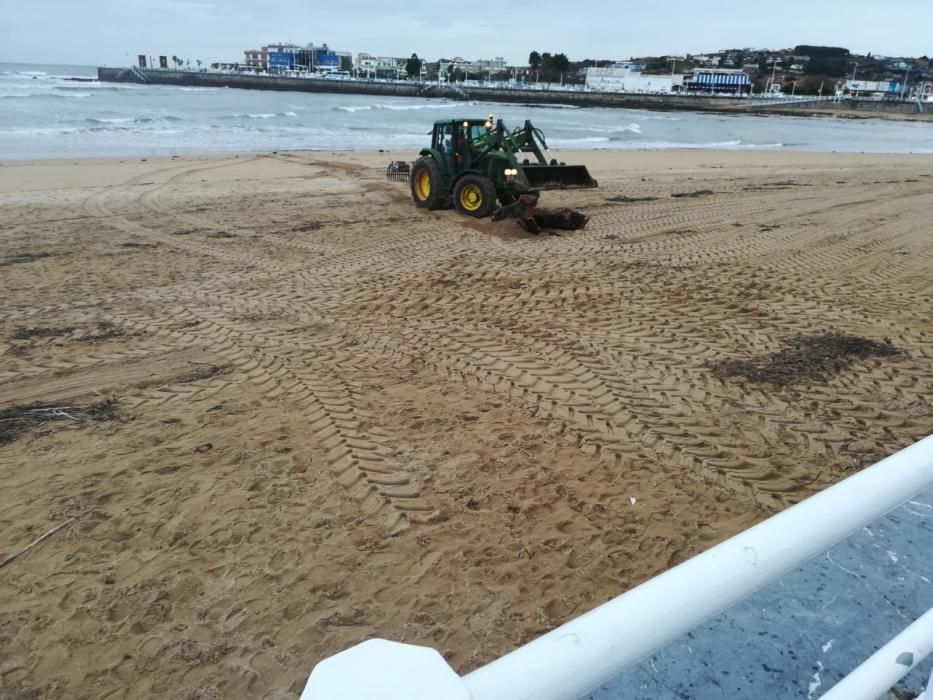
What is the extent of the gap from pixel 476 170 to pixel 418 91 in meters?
95.5

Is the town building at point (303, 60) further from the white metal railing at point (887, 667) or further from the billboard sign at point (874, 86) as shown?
the white metal railing at point (887, 667)

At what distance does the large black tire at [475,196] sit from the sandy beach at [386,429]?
90.5 inches

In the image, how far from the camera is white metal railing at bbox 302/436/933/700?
707mm

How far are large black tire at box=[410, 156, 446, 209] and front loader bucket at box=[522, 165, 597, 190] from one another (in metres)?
1.71

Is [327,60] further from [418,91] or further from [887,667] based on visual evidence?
[887,667]

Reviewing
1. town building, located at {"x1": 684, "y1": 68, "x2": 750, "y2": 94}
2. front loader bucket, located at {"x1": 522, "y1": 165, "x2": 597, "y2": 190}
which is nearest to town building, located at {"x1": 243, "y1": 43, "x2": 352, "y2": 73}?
town building, located at {"x1": 684, "y1": 68, "x2": 750, "y2": 94}

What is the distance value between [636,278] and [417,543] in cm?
572

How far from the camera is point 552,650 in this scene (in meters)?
0.76

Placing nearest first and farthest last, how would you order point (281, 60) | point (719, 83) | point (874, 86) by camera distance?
point (874, 86) → point (719, 83) → point (281, 60)

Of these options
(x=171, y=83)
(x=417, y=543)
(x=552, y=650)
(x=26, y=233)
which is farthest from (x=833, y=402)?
(x=171, y=83)

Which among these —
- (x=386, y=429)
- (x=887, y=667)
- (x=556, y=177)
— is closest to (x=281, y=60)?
(x=556, y=177)

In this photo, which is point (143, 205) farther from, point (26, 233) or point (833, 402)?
point (833, 402)

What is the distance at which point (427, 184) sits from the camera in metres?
13.5

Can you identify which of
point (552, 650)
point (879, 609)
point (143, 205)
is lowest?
point (143, 205)
